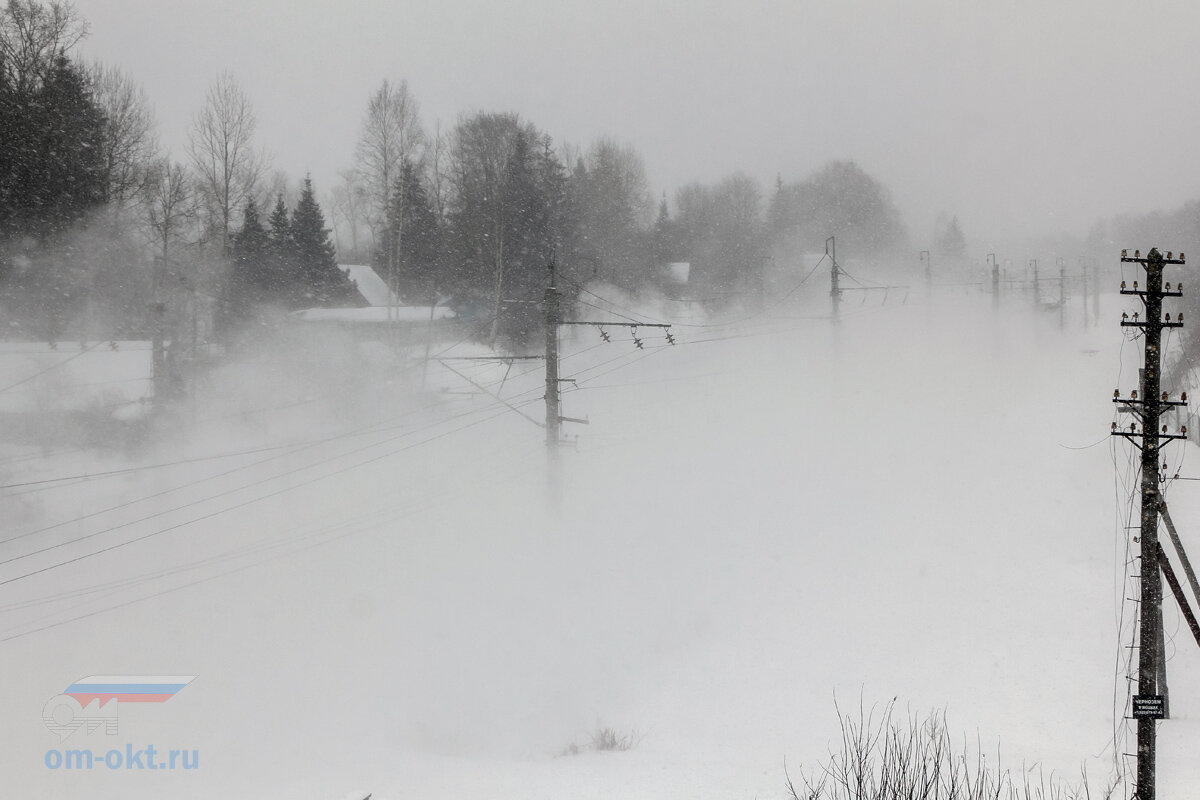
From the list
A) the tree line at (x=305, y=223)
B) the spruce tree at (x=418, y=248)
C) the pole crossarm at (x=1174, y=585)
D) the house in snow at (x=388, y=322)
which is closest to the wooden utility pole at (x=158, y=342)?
the tree line at (x=305, y=223)

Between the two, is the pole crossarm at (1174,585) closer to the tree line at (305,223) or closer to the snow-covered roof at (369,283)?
the tree line at (305,223)

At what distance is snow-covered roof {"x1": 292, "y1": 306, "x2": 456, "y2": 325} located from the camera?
35.6m

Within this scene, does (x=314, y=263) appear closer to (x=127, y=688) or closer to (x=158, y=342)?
(x=158, y=342)

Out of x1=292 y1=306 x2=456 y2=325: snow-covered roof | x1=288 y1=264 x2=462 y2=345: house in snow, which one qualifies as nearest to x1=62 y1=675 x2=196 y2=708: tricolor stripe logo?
x1=288 y1=264 x2=462 y2=345: house in snow

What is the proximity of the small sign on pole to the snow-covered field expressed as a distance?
9.59ft

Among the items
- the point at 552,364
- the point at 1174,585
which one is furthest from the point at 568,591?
the point at 1174,585

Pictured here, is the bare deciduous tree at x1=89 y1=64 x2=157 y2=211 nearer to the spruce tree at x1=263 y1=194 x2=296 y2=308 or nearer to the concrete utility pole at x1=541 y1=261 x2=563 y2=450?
the spruce tree at x1=263 y1=194 x2=296 y2=308

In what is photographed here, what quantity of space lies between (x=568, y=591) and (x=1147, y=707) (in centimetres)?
1192

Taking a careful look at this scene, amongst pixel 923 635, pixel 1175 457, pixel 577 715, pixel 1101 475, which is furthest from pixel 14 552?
pixel 1175 457

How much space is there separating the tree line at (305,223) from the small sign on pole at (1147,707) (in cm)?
2158

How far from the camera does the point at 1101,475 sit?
902 inches

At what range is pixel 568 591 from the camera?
61.9 ft

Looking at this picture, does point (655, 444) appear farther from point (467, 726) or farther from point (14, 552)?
point (14, 552)

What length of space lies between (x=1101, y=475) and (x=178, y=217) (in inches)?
1377
